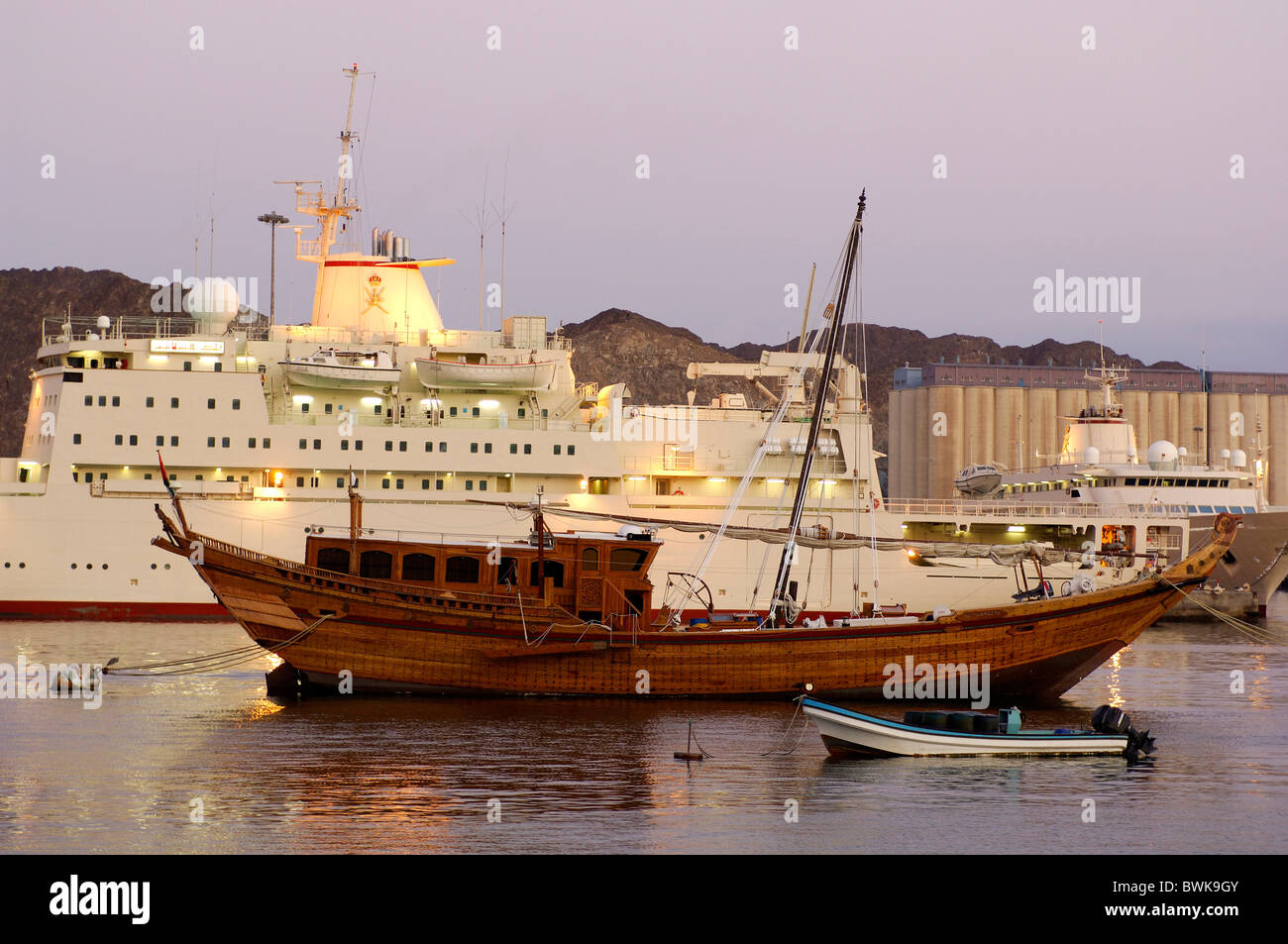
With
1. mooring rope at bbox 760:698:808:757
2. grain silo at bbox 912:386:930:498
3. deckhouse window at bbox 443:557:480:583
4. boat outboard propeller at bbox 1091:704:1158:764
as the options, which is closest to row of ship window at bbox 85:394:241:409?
deckhouse window at bbox 443:557:480:583

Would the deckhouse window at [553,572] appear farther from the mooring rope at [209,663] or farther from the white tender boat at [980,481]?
the white tender boat at [980,481]

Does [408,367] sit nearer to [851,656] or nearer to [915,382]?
[851,656]

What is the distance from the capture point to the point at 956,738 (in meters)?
21.1

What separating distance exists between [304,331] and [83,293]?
144 metres

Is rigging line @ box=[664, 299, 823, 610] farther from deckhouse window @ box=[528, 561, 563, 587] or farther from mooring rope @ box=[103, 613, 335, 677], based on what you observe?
mooring rope @ box=[103, 613, 335, 677]

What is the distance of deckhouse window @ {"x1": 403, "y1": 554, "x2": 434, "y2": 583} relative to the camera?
2650cm

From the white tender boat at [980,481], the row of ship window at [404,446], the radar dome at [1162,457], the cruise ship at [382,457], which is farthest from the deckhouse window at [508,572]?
the radar dome at [1162,457]

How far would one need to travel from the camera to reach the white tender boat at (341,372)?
4228 cm

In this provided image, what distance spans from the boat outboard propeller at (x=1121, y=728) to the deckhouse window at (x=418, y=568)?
1199 centimetres

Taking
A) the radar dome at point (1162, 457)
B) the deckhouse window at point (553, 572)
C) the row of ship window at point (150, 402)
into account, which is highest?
the row of ship window at point (150, 402)

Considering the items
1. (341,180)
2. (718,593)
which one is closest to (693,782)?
(718,593)

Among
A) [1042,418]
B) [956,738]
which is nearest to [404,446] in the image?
[956,738]

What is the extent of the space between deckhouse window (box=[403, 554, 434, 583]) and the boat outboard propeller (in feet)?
39.3
